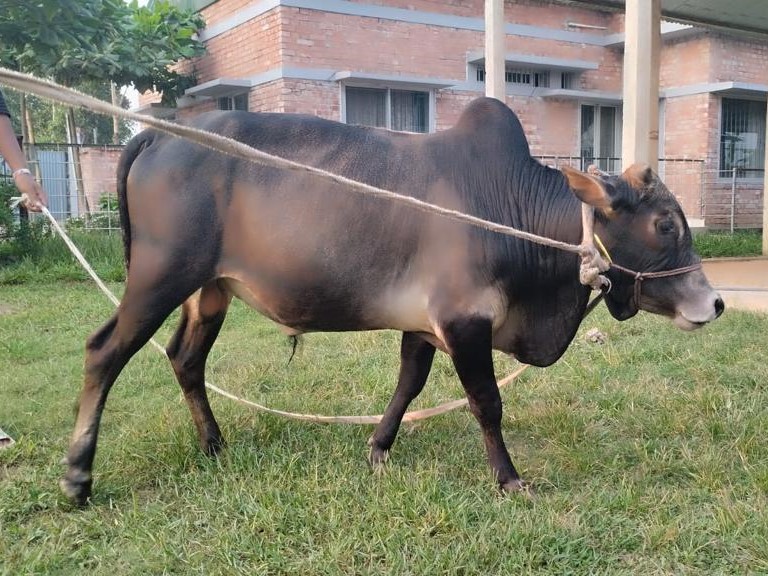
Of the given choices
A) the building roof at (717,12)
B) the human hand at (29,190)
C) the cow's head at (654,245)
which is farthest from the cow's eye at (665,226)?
the building roof at (717,12)

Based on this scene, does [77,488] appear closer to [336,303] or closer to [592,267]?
[336,303]

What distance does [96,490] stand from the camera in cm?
292

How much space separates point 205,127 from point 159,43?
1048 cm

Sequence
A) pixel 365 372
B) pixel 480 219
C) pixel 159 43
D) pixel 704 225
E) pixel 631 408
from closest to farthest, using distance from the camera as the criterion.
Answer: pixel 480 219 < pixel 631 408 < pixel 365 372 < pixel 159 43 < pixel 704 225

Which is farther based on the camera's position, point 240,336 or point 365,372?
point 240,336

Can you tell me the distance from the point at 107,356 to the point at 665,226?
2178mm

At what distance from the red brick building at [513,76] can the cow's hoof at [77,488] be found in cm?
902

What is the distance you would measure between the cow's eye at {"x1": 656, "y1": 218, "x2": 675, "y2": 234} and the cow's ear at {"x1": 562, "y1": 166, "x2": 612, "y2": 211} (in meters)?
0.21

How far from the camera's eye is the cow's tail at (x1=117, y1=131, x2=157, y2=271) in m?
3.00

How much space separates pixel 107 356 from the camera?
2.88 meters

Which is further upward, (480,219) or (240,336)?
(480,219)

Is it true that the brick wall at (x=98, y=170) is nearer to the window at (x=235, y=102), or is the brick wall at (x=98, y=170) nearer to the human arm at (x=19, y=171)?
the window at (x=235, y=102)

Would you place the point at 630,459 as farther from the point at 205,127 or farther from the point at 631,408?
the point at 205,127

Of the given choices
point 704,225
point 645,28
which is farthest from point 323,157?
point 704,225
